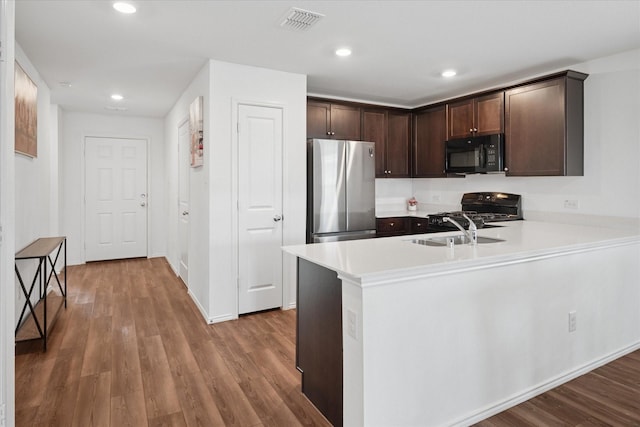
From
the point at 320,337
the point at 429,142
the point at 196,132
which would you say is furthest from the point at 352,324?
the point at 429,142

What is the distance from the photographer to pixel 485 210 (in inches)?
179

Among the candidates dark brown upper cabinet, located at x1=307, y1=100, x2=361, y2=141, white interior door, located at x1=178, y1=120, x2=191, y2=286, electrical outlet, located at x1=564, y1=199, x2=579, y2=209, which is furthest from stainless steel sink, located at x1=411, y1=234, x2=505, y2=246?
white interior door, located at x1=178, y1=120, x2=191, y2=286

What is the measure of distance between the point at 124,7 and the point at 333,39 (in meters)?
1.46

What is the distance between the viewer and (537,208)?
4070 millimetres

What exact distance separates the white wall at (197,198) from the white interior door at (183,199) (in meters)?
0.19

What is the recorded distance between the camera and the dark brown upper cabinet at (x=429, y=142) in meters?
4.83

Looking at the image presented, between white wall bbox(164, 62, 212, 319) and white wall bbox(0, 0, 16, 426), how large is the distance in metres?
1.88

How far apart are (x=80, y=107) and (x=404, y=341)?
594 cm

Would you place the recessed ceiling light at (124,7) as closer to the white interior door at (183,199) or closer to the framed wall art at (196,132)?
the framed wall art at (196,132)

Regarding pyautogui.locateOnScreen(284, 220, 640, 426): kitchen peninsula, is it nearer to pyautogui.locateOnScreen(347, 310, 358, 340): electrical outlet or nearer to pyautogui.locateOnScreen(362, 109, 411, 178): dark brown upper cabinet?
pyautogui.locateOnScreen(347, 310, 358, 340): electrical outlet

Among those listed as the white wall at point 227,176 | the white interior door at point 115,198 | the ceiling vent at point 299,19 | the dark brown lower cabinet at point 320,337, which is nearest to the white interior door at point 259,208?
the white wall at point 227,176

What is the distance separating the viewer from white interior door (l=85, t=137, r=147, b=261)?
6.27 m

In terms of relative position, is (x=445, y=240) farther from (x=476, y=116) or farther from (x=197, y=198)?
(x=197, y=198)

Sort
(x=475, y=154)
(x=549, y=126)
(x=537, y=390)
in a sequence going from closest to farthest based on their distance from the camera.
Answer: (x=537, y=390), (x=549, y=126), (x=475, y=154)
